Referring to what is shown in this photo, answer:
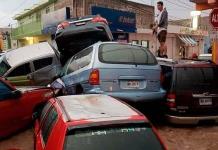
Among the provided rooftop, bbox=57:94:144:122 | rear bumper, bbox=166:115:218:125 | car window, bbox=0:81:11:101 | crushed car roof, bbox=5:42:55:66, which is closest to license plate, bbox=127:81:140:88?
rear bumper, bbox=166:115:218:125

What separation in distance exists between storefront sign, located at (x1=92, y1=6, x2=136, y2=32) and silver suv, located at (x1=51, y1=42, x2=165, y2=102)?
1647cm

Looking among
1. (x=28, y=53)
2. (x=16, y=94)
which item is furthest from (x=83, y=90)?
(x=28, y=53)

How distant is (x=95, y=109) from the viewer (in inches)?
179

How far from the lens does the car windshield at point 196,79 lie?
8.68 meters

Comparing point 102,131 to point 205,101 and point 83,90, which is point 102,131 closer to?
point 83,90

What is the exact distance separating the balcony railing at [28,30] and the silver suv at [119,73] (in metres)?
26.2

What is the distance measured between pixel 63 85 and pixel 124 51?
7.30ft

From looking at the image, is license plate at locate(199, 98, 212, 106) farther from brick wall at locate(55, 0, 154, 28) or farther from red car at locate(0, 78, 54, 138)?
brick wall at locate(55, 0, 154, 28)

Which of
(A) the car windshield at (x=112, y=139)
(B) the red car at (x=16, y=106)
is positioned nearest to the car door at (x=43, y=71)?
(B) the red car at (x=16, y=106)

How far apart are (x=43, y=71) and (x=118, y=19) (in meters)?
15.9

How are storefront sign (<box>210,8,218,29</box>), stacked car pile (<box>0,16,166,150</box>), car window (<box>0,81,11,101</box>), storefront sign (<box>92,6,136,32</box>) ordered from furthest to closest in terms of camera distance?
storefront sign (<box>92,6,136,32</box>), storefront sign (<box>210,8,218,29</box>), car window (<box>0,81,11,101</box>), stacked car pile (<box>0,16,166,150</box>)

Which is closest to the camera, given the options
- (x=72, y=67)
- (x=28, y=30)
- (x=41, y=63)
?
(x=72, y=67)

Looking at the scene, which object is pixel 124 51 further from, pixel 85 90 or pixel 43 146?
pixel 43 146

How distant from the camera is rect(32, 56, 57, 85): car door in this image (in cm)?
1179
